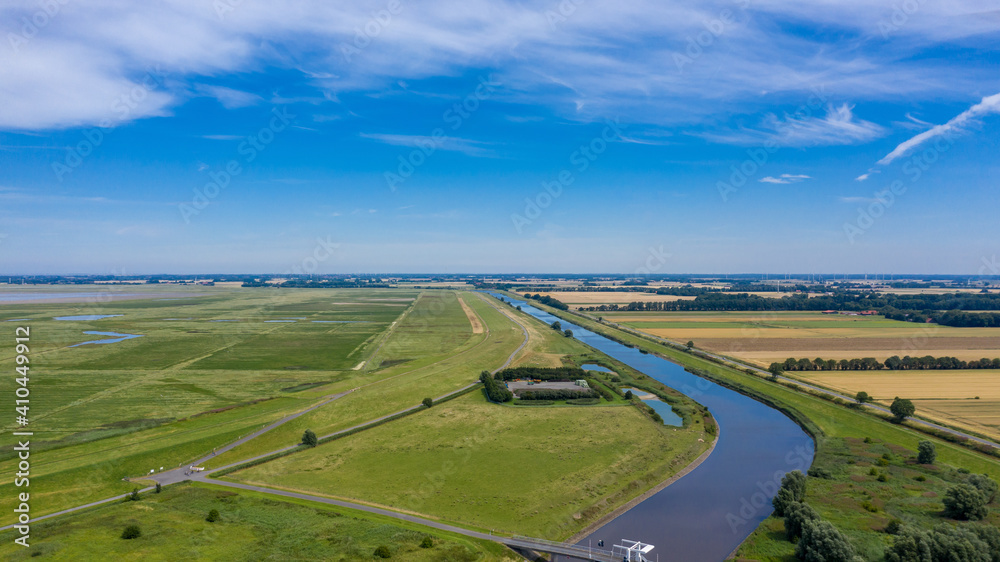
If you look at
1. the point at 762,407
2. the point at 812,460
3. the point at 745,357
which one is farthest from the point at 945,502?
the point at 745,357

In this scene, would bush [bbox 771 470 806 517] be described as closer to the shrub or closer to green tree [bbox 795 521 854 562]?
green tree [bbox 795 521 854 562]

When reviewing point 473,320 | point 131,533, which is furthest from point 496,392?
Result: point 473,320

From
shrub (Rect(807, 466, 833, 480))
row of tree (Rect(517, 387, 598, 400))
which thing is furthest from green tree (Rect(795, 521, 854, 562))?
row of tree (Rect(517, 387, 598, 400))

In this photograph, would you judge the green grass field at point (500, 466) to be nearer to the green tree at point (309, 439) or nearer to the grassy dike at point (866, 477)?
the green tree at point (309, 439)

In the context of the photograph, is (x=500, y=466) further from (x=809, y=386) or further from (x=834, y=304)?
(x=834, y=304)

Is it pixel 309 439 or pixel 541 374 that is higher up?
pixel 541 374
